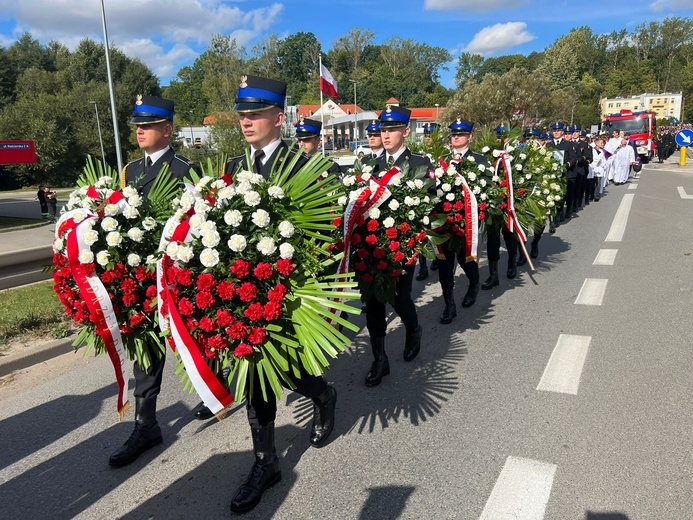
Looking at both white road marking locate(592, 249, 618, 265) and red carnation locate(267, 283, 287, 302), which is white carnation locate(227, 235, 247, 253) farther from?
white road marking locate(592, 249, 618, 265)

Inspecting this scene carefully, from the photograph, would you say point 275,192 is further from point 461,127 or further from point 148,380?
point 461,127

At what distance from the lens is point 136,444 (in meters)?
3.24

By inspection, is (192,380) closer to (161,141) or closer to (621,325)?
(161,141)

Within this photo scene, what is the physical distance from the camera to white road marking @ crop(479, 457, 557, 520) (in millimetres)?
2596

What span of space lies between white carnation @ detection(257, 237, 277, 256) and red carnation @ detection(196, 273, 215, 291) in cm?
25

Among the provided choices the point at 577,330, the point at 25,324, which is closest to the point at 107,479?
the point at 25,324

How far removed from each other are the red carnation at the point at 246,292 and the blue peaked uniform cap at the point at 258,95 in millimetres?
1138

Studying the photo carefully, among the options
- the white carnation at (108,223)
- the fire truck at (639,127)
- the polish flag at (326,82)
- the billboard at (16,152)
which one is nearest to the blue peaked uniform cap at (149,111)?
the white carnation at (108,223)

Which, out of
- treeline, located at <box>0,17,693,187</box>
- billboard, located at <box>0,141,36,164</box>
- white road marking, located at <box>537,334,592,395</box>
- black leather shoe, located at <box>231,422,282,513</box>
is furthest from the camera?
treeline, located at <box>0,17,693,187</box>

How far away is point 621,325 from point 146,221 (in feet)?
15.0

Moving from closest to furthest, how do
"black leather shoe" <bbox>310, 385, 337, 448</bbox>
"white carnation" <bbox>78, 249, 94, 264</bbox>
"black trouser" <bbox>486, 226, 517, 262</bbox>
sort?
"white carnation" <bbox>78, 249, 94, 264</bbox> → "black leather shoe" <bbox>310, 385, 337, 448</bbox> → "black trouser" <bbox>486, 226, 517, 262</bbox>

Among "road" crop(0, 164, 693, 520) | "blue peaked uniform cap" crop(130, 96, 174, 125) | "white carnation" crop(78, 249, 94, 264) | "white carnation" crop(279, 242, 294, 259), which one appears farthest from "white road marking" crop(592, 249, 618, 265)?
"white carnation" crop(78, 249, 94, 264)

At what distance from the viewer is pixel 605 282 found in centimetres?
676

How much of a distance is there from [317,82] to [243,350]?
9112 cm
